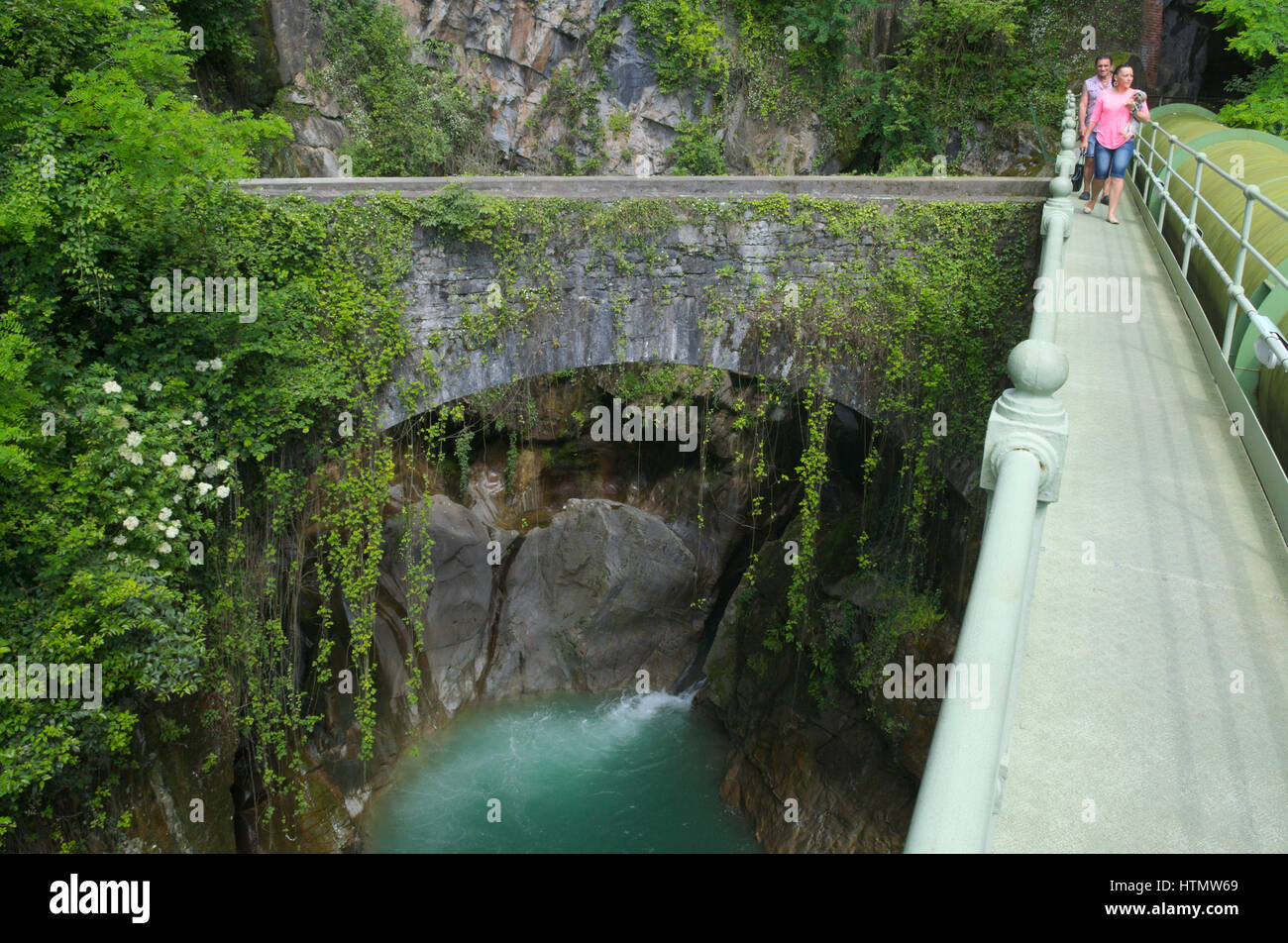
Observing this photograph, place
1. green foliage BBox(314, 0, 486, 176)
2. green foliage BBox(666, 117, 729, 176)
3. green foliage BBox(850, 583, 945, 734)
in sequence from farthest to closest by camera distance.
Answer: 1. green foliage BBox(666, 117, 729, 176)
2. green foliage BBox(314, 0, 486, 176)
3. green foliage BBox(850, 583, 945, 734)

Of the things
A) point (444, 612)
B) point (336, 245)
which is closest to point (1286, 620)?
point (336, 245)

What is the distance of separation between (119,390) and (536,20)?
37.2 ft

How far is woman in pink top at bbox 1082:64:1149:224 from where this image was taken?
24.6ft

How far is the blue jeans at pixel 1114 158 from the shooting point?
7466mm

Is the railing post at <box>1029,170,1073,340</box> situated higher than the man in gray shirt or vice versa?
the man in gray shirt

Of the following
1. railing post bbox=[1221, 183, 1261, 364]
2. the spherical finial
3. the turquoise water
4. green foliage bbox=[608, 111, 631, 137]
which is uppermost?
green foliage bbox=[608, 111, 631, 137]

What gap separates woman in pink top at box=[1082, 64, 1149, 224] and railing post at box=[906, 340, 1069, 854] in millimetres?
5781

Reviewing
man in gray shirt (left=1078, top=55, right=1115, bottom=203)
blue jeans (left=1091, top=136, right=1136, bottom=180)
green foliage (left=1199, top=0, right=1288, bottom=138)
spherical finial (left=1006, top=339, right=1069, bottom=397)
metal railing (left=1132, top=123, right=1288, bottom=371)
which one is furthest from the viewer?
green foliage (left=1199, top=0, right=1288, bottom=138)

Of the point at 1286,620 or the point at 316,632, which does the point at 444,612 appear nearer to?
the point at 316,632

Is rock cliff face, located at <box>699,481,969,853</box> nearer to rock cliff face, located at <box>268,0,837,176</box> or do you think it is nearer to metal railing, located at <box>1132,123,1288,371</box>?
metal railing, located at <box>1132,123,1288,371</box>

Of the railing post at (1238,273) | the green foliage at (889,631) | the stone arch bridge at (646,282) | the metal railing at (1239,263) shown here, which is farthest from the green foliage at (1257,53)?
the railing post at (1238,273)

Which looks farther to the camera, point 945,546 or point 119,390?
point 945,546

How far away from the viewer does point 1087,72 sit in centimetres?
1472

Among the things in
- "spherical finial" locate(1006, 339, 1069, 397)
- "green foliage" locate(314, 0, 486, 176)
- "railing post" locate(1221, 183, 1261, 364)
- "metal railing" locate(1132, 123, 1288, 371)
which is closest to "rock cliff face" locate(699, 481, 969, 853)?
"metal railing" locate(1132, 123, 1288, 371)
